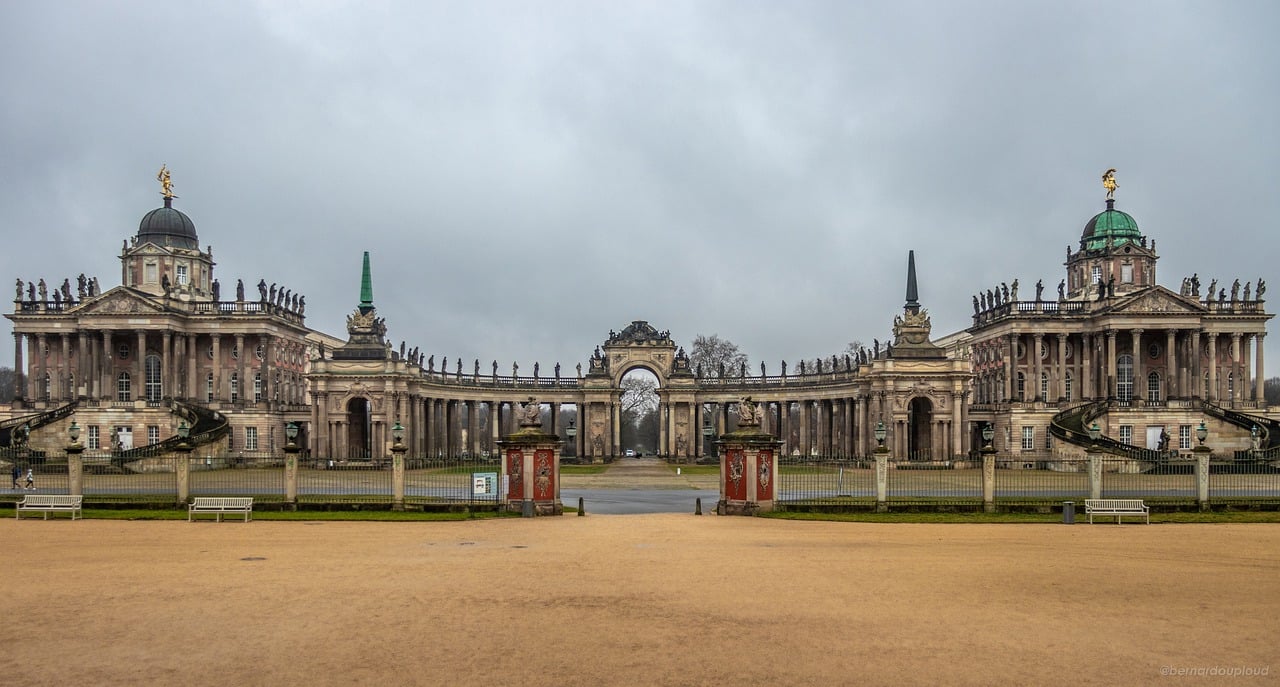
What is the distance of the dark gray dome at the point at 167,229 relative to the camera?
86.4m

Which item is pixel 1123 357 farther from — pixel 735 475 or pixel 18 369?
pixel 18 369

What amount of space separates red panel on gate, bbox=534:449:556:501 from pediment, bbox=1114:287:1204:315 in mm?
58256

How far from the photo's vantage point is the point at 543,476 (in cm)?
3525

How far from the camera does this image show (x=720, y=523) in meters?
31.8

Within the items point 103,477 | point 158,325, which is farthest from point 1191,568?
point 158,325

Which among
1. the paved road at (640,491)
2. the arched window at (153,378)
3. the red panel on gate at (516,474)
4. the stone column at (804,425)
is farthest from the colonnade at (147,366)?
the red panel on gate at (516,474)

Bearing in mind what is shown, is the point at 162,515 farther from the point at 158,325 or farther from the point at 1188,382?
the point at 1188,382

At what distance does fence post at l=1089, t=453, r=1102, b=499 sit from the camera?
3628 cm

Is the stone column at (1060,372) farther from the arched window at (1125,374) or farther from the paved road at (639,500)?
the paved road at (639,500)

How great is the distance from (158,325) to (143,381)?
540cm

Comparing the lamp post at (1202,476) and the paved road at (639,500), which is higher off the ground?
the lamp post at (1202,476)

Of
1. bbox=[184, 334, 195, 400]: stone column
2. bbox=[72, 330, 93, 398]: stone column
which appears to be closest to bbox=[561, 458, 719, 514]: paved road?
bbox=[184, 334, 195, 400]: stone column

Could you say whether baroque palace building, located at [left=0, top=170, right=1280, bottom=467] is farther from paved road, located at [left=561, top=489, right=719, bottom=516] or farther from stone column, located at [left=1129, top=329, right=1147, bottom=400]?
paved road, located at [left=561, top=489, right=719, bottom=516]

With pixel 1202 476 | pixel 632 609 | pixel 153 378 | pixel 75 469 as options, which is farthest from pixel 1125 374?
pixel 153 378
